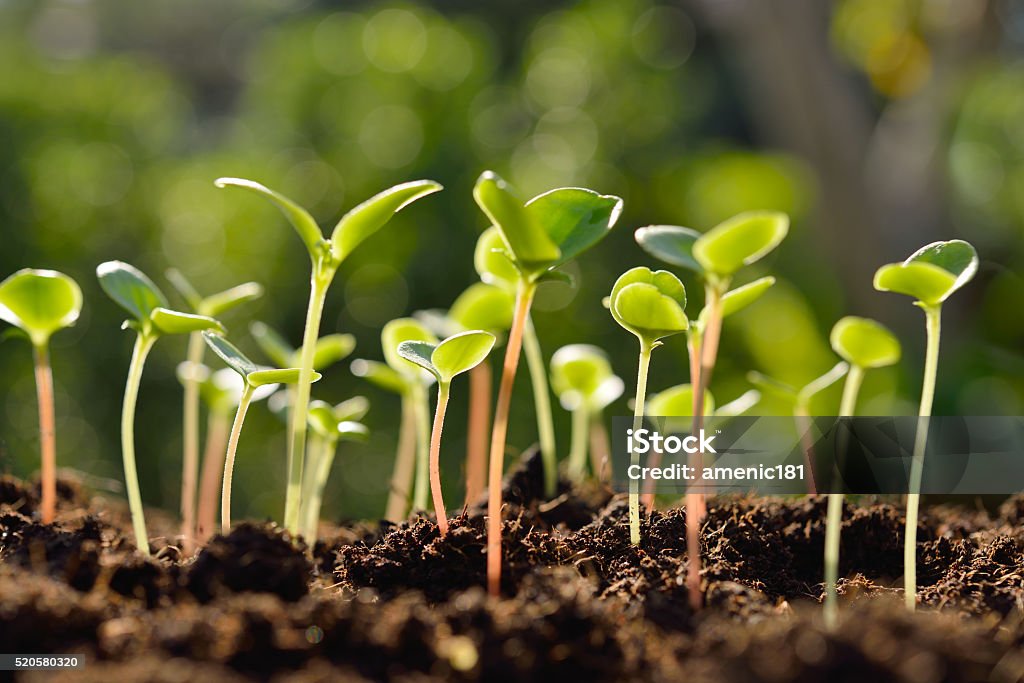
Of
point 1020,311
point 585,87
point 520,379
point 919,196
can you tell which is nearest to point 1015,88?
point 1020,311

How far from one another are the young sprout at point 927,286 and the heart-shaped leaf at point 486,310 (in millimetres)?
323

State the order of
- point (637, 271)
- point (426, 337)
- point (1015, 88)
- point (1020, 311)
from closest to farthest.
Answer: point (637, 271) < point (426, 337) < point (1020, 311) < point (1015, 88)

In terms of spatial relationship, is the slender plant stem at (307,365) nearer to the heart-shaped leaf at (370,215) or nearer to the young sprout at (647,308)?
the heart-shaped leaf at (370,215)

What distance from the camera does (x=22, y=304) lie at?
61cm

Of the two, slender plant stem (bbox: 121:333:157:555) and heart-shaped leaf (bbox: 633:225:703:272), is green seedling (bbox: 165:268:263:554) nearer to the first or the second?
slender plant stem (bbox: 121:333:157:555)

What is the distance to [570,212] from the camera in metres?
0.50

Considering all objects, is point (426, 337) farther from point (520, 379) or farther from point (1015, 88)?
point (1015, 88)

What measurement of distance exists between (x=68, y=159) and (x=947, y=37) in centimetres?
246

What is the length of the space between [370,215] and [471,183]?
197 centimetres

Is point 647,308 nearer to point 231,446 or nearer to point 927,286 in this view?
point 927,286

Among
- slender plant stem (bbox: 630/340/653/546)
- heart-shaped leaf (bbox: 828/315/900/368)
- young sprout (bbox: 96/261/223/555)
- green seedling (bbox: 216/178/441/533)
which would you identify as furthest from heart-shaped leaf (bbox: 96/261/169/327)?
heart-shaped leaf (bbox: 828/315/900/368)

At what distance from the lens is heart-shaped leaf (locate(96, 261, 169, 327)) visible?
0.56m

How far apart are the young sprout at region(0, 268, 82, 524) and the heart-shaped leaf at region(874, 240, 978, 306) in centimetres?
54

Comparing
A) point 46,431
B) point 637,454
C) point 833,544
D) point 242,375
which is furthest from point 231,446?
point 833,544
